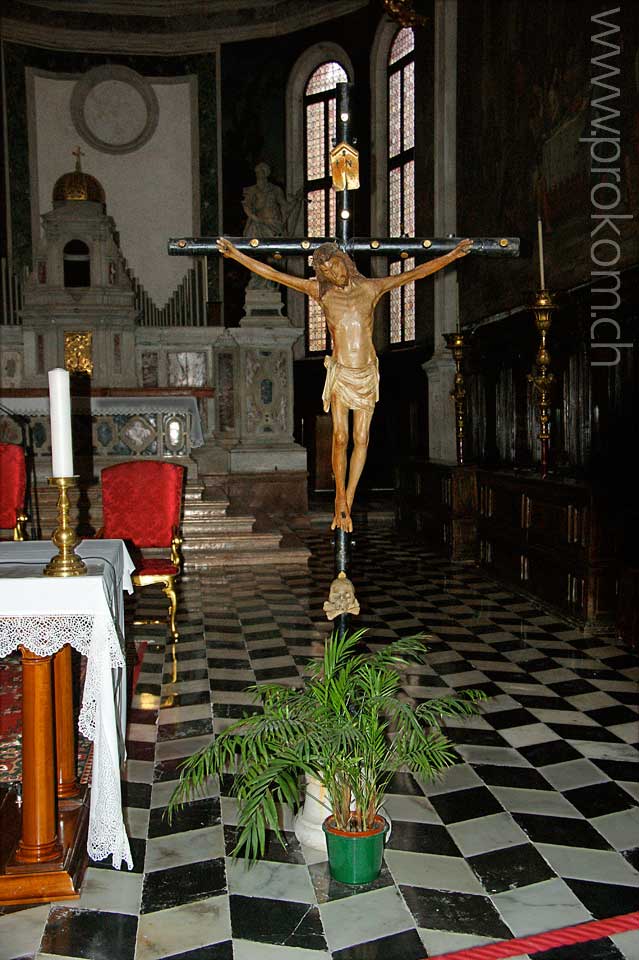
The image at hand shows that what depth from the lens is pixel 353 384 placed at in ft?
8.55

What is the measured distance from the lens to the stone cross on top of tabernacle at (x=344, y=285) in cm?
259

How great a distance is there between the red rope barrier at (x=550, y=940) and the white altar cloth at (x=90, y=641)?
43.2 inches

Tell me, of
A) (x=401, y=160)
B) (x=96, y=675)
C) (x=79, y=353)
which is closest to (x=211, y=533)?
(x=79, y=353)

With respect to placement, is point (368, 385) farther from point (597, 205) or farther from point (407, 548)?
point (407, 548)

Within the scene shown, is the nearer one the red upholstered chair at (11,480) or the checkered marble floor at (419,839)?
the checkered marble floor at (419,839)

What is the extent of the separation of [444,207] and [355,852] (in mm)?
10217

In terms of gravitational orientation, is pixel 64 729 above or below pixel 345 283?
below

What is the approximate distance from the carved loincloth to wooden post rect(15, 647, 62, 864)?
1.26 m

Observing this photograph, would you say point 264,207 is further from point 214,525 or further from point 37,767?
point 37,767

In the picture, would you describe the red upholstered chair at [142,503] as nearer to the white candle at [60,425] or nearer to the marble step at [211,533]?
the marble step at [211,533]

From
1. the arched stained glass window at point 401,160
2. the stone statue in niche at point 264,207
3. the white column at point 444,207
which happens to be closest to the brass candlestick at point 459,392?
the white column at point 444,207

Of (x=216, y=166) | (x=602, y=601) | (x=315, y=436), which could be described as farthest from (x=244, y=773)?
(x=216, y=166)

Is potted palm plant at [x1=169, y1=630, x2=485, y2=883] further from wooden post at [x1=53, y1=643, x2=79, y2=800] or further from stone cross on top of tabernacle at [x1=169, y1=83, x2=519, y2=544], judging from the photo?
wooden post at [x1=53, y1=643, x2=79, y2=800]
